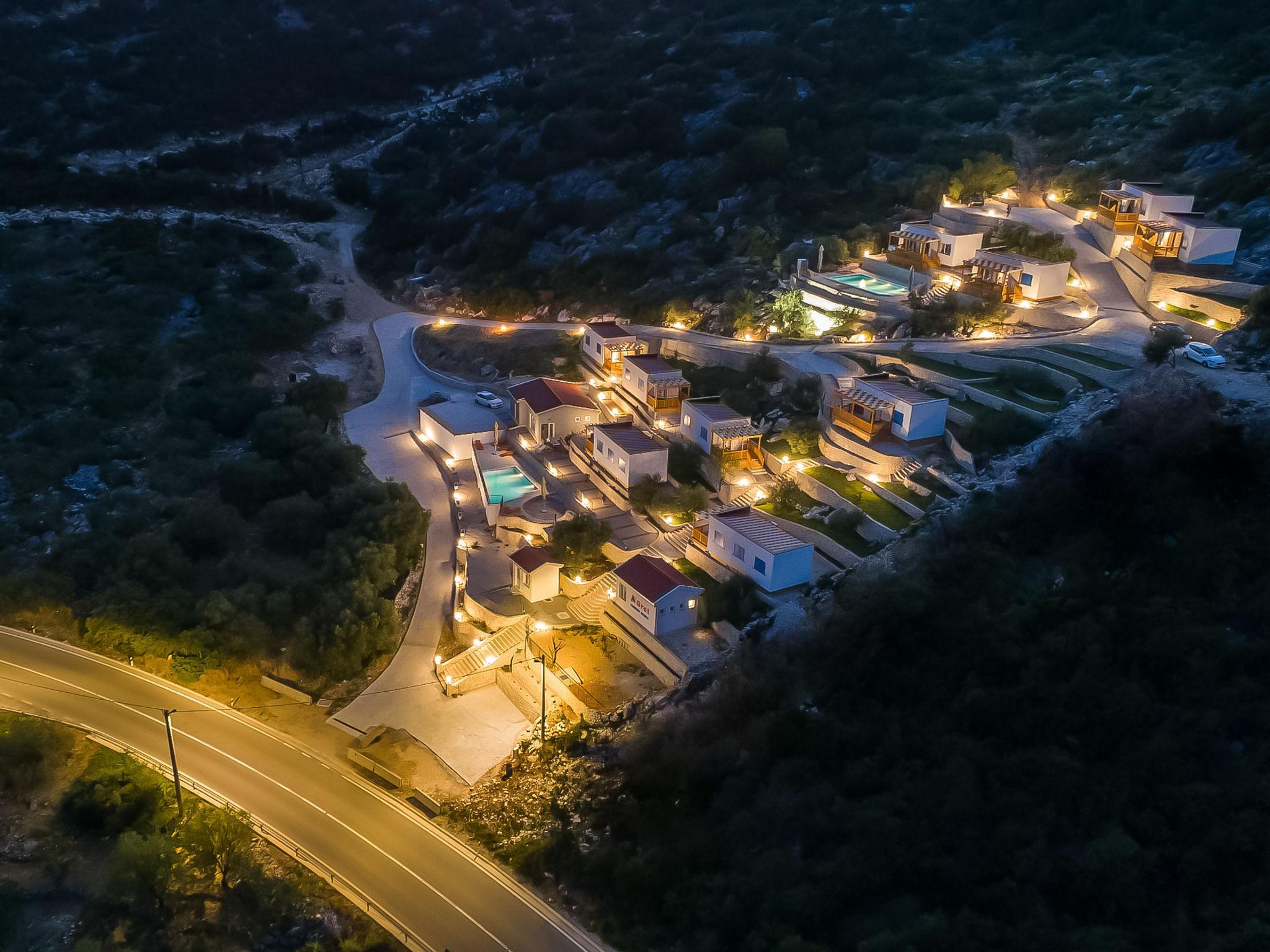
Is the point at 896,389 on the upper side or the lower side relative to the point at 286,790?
upper

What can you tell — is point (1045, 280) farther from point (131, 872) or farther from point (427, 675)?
point (131, 872)

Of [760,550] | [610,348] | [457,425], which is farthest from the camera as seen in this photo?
[610,348]

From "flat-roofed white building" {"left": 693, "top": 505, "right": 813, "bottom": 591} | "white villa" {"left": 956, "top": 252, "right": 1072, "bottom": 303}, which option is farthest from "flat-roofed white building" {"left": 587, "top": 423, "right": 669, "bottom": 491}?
"white villa" {"left": 956, "top": 252, "right": 1072, "bottom": 303}

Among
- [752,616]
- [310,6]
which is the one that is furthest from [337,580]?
[310,6]

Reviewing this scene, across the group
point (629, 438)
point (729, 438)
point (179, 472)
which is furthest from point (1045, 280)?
point (179, 472)

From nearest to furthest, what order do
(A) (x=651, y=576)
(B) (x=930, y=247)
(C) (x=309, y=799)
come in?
1. (C) (x=309, y=799)
2. (A) (x=651, y=576)
3. (B) (x=930, y=247)

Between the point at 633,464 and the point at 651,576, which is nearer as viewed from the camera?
the point at 651,576

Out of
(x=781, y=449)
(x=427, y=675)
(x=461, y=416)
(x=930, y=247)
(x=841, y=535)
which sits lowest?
(x=427, y=675)

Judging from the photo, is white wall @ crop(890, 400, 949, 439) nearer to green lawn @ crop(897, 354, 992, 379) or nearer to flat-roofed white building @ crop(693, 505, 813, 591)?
green lawn @ crop(897, 354, 992, 379)

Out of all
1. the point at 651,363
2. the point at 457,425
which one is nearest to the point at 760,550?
the point at 651,363
